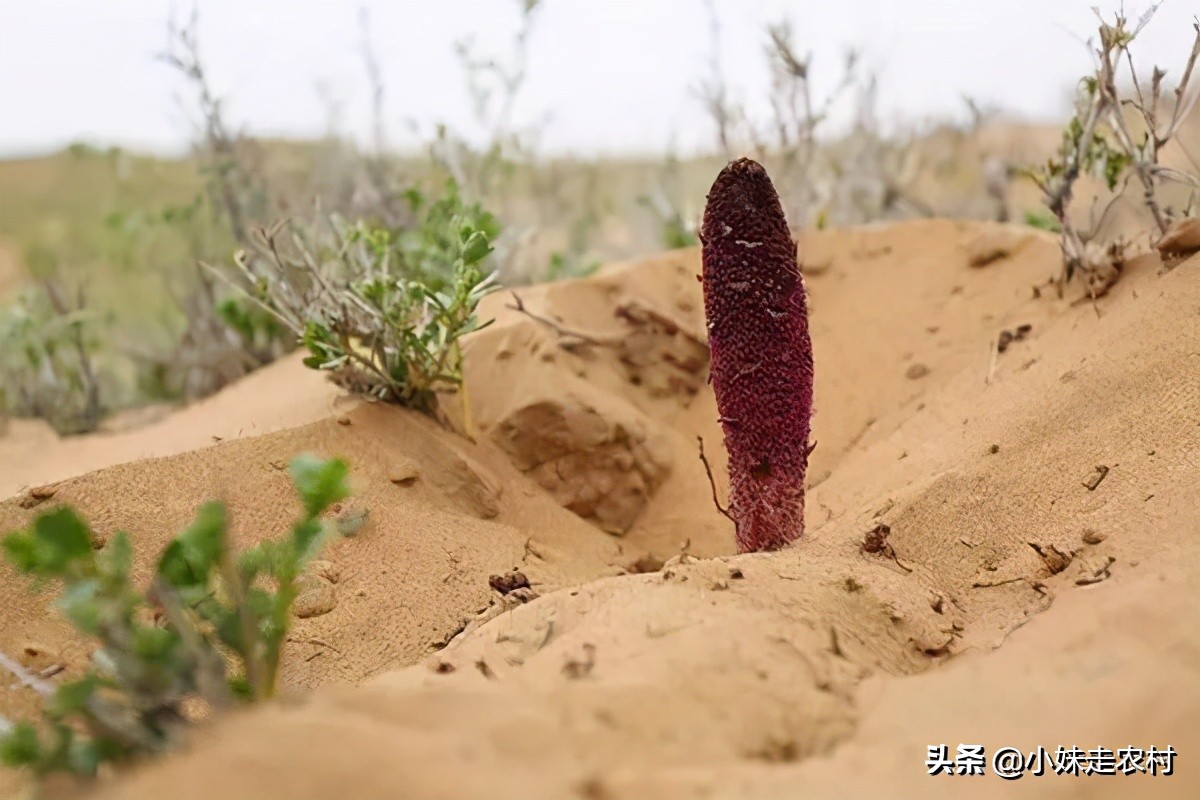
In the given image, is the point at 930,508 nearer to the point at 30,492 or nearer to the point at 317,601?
the point at 317,601

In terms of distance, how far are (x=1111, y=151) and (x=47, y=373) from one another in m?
4.63

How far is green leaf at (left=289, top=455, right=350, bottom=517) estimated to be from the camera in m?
1.14

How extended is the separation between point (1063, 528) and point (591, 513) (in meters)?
1.47

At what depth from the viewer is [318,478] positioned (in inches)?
45.0

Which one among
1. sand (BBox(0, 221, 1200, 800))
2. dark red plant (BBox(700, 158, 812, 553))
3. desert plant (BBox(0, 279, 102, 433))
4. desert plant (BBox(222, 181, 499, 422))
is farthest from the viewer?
desert plant (BBox(0, 279, 102, 433))

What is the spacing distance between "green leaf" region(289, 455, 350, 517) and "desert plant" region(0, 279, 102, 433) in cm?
364

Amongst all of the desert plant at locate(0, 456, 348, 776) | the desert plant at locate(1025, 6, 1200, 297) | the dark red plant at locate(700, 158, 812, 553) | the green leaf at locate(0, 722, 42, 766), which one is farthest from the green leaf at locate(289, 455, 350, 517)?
the desert plant at locate(1025, 6, 1200, 297)

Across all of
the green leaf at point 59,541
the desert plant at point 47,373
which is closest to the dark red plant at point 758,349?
the green leaf at point 59,541

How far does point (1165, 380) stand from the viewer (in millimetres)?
1904

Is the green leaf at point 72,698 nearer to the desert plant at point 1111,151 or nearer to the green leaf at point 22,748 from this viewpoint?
the green leaf at point 22,748

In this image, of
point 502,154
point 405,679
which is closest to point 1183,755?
point 405,679

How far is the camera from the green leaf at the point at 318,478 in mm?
1139

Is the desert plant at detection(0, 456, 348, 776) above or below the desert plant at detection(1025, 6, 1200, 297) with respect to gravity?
below

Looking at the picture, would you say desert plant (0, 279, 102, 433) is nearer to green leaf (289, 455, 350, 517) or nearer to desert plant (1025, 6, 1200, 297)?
green leaf (289, 455, 350, 517)
